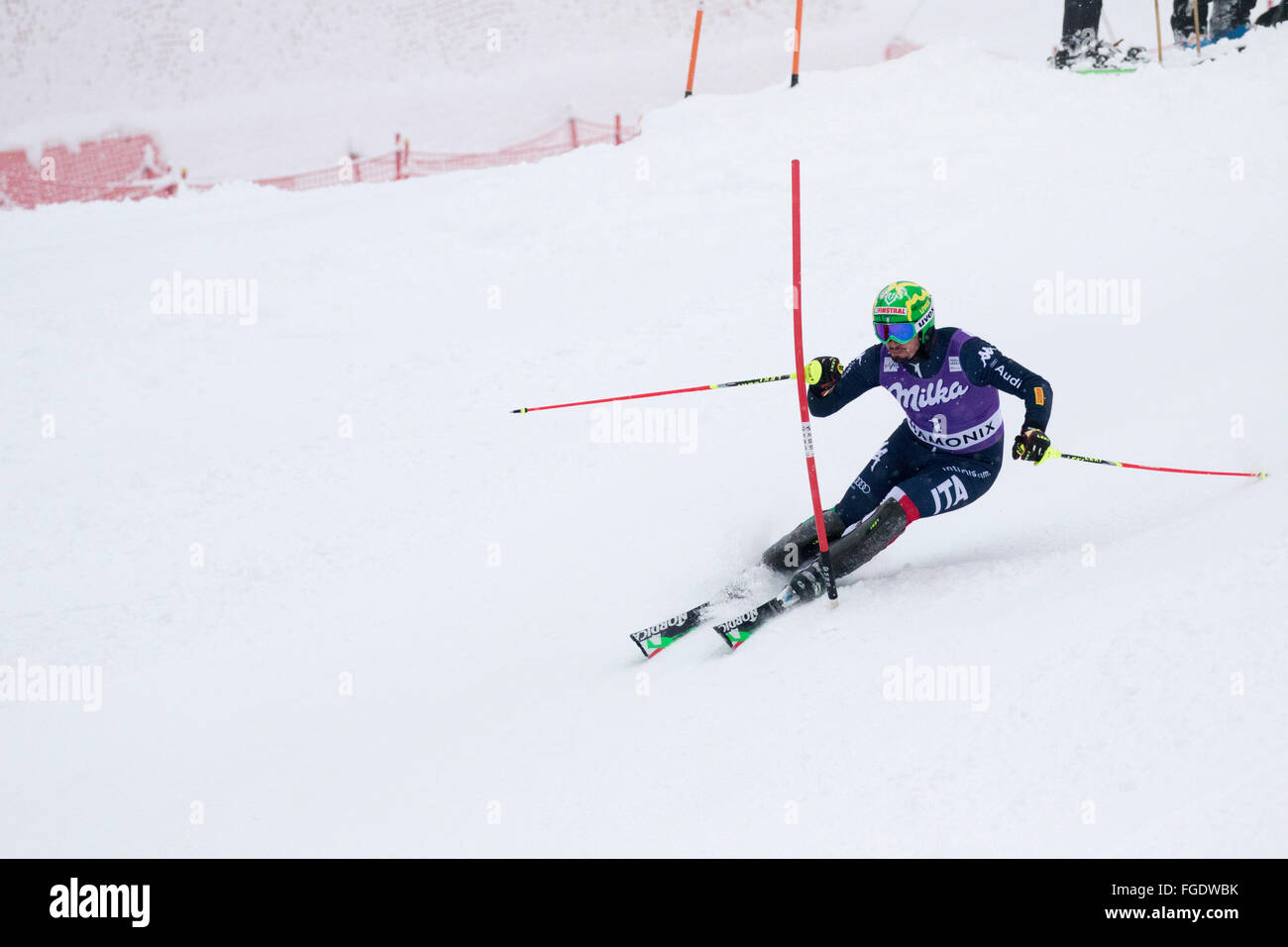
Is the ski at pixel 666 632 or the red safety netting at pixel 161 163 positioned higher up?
the red safety netting at pixel 161 163

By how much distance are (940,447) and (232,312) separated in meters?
5.85

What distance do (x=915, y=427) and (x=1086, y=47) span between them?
28.4ft

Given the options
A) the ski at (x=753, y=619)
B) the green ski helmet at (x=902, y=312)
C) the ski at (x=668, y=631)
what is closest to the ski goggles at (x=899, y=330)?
the green ski helmet at (x=902, y=312)

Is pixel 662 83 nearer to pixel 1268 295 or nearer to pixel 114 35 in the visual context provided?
pixel 114 35

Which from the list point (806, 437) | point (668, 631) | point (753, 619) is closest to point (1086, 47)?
point (806, 437)

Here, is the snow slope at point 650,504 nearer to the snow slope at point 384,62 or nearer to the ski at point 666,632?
the ski at point 666,632

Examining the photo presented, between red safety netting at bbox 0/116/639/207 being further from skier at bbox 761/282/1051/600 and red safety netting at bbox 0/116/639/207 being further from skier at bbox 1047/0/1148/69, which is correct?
skier at bbox 761/282/1051/600

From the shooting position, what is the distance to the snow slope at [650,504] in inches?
146

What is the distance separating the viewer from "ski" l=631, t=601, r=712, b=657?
5.05 meters

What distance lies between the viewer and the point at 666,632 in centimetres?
510

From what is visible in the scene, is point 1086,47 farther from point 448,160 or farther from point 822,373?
point 448,160

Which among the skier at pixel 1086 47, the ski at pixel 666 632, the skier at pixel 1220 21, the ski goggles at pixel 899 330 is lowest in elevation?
the ski at pixel 666 632

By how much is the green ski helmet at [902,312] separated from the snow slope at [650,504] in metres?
1.25

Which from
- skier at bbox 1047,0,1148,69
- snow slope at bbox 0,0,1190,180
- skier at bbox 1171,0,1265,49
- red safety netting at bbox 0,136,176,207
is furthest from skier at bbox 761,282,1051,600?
red safety netting at bbox 0,136,176,207
